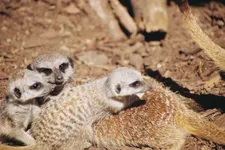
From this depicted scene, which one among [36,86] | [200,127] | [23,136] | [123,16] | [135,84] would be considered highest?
[123,16]

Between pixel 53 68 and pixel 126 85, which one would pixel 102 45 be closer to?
pixel 53 68

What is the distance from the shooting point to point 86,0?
475 centimetres

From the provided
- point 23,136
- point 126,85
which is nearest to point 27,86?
point 23,136

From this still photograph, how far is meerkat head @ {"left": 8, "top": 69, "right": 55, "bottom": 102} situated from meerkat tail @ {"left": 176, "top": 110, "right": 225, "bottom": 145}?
3.70 ft

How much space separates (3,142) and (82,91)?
0.82 meters

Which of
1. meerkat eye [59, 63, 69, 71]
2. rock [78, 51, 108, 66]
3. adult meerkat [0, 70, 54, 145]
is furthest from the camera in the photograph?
rock [78, 51, 108, 66]

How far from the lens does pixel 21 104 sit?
266 centimetres

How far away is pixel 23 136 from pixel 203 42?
1.70 meters

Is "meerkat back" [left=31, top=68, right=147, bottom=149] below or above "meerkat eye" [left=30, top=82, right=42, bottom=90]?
below

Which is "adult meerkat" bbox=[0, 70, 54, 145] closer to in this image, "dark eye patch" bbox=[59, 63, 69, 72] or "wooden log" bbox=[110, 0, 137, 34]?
"dark eye patch" bbox=[59, 63, 69, 72]

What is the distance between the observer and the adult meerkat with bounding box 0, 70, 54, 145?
2.62m

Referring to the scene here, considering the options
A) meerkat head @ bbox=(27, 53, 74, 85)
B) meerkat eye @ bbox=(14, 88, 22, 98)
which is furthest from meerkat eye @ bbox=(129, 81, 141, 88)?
meerkat eye @ bbox=(14, 88, 22, 98)

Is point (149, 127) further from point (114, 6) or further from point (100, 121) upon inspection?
point (114, 6)

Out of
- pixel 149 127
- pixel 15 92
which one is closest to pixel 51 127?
pixel 15 92
